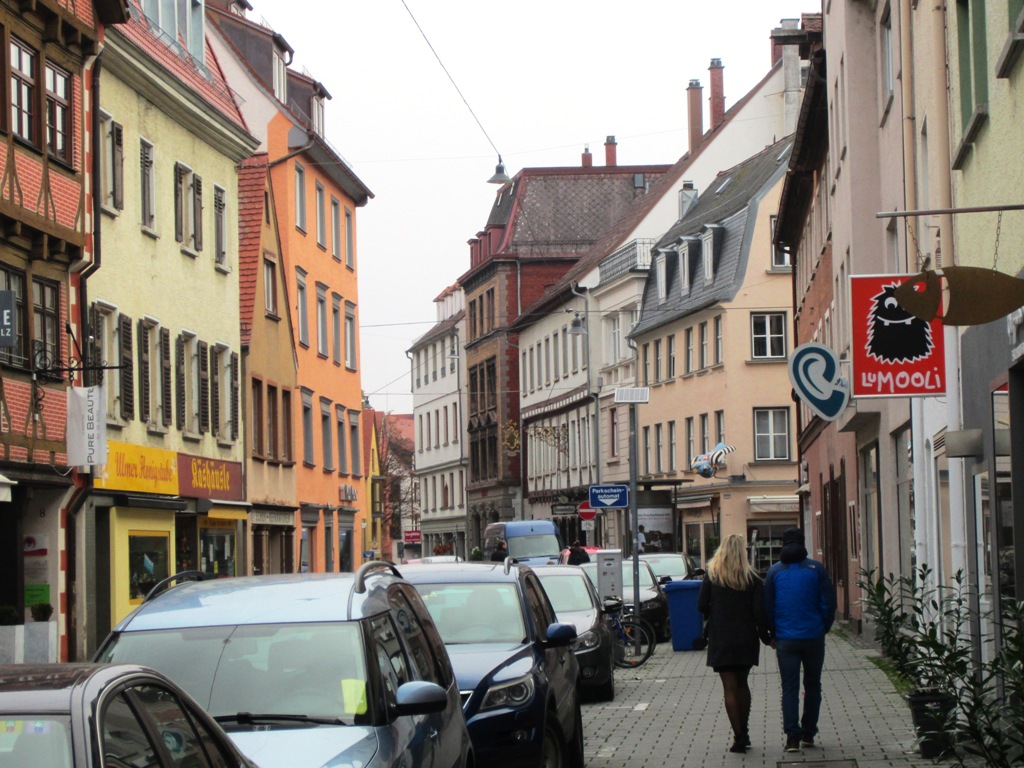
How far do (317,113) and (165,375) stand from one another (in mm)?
20087

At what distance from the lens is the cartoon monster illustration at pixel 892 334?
14.7m

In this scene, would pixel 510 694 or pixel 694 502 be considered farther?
pixel 694 502

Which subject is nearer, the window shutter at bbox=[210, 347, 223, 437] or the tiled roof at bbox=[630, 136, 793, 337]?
the window shutter at bbox=[210, 347, 223, 437]

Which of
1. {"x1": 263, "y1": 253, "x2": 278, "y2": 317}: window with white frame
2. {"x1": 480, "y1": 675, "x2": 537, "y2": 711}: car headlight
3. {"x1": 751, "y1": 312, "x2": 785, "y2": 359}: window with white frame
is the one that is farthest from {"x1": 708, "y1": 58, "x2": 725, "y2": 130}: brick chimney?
{"x1": 480, "y1": 675, "x2": 537, "y2": 711}: car headlight

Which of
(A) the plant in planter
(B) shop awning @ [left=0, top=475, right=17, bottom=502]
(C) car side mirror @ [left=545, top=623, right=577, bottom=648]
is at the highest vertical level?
(B) shop awning @ [left=0, top=475, right=17, bottom=502]

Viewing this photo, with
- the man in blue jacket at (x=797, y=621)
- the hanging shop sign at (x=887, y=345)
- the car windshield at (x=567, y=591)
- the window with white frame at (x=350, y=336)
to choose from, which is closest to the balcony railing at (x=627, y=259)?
the window with white frame at (x=350, y=336)

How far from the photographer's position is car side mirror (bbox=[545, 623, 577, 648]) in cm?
1192

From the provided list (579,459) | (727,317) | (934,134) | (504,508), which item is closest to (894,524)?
(934,134)

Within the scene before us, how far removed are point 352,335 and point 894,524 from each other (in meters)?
27.5

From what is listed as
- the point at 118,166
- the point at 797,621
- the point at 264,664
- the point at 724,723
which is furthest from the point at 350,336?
the point at 264,664

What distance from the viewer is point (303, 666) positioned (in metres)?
7.91

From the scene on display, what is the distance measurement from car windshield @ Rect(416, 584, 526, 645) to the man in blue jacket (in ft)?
7.92

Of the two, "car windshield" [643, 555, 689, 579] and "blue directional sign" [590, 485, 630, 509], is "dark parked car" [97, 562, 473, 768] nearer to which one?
"blue directional sign" [590, 485, 630, 509]

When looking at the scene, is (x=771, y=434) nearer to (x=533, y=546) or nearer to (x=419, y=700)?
(x=533, y=546)
